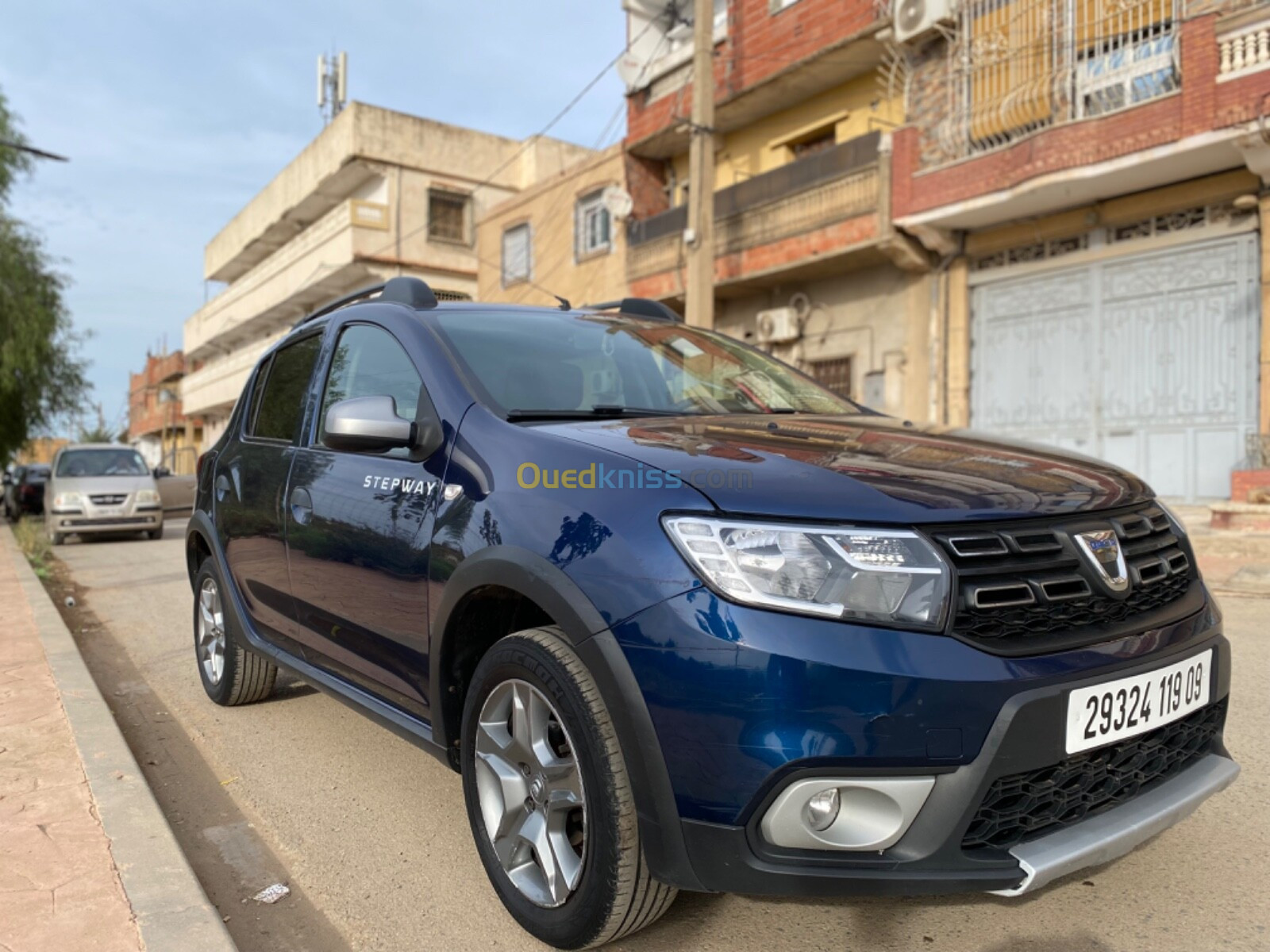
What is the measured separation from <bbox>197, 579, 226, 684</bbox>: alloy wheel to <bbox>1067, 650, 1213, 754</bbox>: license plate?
3647 millimetres

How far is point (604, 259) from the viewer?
1912 cm

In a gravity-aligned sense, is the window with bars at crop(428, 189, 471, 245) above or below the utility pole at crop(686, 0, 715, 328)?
above

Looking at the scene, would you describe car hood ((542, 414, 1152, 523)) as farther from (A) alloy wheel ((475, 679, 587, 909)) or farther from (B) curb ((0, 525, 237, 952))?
(B) curb ((0, 525, 237, 952))

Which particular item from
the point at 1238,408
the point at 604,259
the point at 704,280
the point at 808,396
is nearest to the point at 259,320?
the point at 604,259

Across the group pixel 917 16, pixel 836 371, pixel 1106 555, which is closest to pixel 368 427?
pixel 1106 555

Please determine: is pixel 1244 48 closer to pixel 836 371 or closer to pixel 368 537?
pixel 836 371

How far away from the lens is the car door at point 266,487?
11.7 ft

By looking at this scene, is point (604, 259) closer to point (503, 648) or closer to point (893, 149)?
point (893, 149)

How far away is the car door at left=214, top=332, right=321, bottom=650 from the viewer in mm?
3566

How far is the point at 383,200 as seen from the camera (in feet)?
89.9

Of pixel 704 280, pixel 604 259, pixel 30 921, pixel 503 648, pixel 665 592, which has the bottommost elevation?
pixel 30 921

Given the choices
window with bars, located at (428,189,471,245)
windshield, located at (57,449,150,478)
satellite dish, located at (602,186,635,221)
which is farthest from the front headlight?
window with bars, located at (428,189,471,245)

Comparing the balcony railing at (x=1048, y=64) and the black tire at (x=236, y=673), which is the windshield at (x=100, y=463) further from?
the balcony railing at (x=1048, y=64)

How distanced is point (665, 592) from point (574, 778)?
1.80 feet
